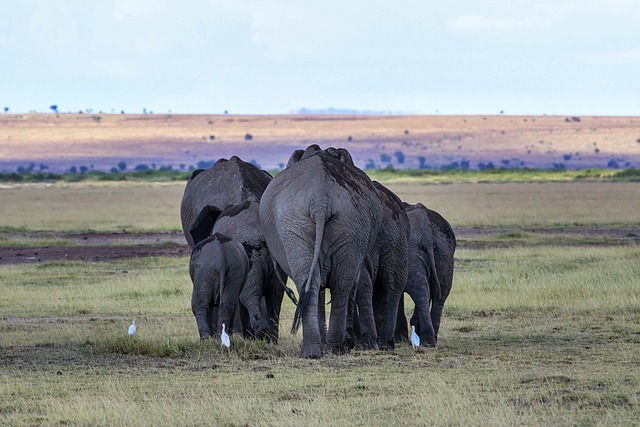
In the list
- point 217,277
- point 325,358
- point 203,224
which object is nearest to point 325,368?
point 325,358

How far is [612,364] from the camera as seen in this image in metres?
11.1

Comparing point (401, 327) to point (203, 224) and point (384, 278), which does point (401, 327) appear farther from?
point (203, 224)

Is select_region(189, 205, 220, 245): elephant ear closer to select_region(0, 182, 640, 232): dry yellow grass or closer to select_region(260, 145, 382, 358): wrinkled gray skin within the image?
select_region(260, 145, 382, 358): wrinkled gray skin

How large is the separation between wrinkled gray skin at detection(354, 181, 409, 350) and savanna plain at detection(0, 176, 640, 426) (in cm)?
36

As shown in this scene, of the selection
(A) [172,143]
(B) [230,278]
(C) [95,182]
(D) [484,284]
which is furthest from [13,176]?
(A) [172,143]

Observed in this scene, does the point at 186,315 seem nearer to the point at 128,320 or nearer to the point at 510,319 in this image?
the point at 128,320

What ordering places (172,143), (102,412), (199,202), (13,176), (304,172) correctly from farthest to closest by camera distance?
(172,143) < (13,176) < (199,202) < (304,172) < (102,412)

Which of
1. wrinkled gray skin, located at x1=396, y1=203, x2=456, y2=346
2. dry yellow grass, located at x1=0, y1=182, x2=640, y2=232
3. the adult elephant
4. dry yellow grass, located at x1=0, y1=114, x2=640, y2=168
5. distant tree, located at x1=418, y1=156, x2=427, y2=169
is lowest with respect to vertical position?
distant tree, located at x1=418, y1=156, x2=427, y2=169

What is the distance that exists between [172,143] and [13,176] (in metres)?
103

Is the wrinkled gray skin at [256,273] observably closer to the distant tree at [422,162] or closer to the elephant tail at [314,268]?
the elephant tail at [314,268]

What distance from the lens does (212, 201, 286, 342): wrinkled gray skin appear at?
13.3 m

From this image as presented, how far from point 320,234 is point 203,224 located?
371 cm

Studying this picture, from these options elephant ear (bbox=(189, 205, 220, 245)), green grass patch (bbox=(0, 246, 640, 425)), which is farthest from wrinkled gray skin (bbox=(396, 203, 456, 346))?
elephant ear (bbox=(189, 205, 220, 245))

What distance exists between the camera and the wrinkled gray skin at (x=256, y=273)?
43.8 ft
